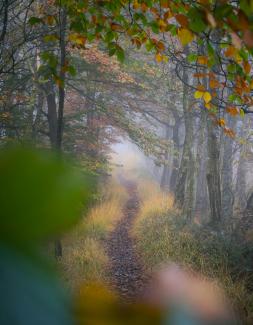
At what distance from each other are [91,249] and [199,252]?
2.65 m

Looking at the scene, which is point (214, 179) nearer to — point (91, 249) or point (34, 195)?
point (91, 249)

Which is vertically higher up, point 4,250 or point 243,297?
point 4,250

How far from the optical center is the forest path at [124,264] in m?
7.28

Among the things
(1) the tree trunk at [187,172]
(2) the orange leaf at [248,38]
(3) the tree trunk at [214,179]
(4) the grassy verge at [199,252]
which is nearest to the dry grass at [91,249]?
(4) the grassy verge at [199,252]

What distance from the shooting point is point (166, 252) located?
8.63 m

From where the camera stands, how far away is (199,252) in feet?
27.4

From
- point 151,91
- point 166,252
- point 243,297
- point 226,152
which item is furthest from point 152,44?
point 226,152

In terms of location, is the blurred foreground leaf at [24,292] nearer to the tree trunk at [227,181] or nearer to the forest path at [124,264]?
the forest path at [124,264]

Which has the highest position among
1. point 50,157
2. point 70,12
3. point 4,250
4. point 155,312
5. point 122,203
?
point 70,12

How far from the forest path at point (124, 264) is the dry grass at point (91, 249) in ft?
0.82

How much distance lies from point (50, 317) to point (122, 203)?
1611cm

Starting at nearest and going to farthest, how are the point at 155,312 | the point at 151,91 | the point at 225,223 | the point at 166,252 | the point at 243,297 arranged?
the point at 155,312 → the point at 243,297 → the point at 166,252 → the point at 225,223 → the point at 151,91

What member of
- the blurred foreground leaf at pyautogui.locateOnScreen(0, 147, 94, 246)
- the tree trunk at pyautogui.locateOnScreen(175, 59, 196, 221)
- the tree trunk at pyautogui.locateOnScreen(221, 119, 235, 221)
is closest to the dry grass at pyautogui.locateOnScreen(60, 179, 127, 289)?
the tree trunk at pyautogui.locateOnScreen(175, 59, 196, 221)

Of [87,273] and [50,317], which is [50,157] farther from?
[87,273]
